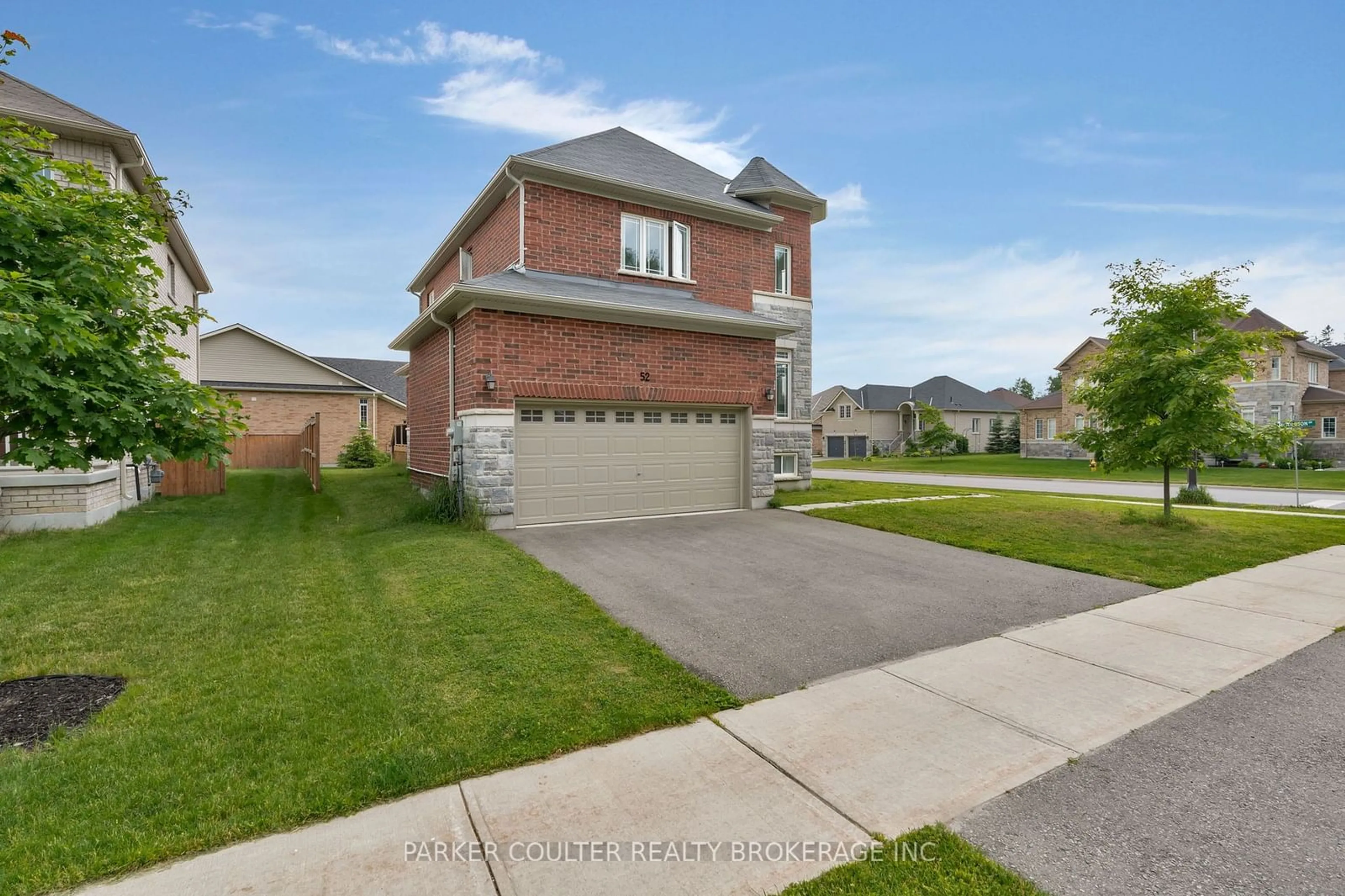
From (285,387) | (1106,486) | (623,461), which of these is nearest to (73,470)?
(623,461)

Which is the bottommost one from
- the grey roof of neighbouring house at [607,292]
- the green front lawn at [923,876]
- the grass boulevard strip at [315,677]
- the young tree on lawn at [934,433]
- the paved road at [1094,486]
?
the paved road at [1094,486]

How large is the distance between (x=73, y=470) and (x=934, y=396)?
5546 cm

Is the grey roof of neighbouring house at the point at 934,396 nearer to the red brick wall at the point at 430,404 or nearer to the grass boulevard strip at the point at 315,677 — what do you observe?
the red brick wall at the point at 430,404

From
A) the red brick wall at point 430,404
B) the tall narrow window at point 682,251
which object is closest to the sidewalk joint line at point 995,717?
the red brick wall at point 430,404

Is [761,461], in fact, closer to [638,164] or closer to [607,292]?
[607,292]

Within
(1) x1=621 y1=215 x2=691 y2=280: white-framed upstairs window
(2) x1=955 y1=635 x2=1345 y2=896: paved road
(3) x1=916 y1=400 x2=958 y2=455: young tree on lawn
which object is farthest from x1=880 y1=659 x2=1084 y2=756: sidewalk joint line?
(3) x1=916 y1=400 x2=958 y2=455: young tree on lawn

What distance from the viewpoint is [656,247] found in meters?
14.2

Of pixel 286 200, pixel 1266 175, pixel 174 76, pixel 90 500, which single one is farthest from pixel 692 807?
pixel 1266 175

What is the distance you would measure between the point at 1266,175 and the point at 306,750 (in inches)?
992

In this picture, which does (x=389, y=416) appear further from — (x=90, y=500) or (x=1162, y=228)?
(x=1162, y=228)

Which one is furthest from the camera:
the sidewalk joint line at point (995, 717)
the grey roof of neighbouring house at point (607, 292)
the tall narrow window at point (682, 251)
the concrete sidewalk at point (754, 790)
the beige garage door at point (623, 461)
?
the tall narrow window at point (682, 251)

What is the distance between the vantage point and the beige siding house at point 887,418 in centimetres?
5231

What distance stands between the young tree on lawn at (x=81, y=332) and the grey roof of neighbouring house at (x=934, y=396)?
52.5 meters

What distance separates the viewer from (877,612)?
19.9 ft
